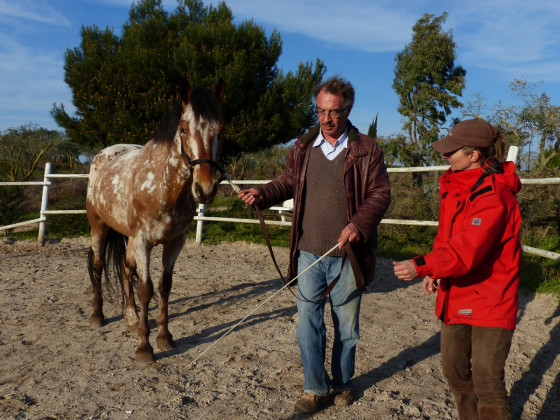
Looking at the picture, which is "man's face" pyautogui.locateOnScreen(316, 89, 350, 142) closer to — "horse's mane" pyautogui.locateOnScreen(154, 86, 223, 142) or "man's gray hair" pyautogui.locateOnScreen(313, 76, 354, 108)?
"man's gray hair" pyautogui.locateOnScreen(313, 76, 354, 108)

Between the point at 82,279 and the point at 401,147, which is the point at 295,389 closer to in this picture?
the point at 82,279

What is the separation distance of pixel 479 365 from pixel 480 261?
46cm

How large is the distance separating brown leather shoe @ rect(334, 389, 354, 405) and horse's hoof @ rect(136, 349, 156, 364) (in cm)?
147

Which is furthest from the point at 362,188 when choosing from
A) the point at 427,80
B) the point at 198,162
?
the point at 427,80

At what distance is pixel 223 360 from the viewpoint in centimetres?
339

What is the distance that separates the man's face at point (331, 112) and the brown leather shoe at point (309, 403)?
4.98 feet

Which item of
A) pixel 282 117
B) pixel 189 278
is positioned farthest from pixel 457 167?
pixel 282 117

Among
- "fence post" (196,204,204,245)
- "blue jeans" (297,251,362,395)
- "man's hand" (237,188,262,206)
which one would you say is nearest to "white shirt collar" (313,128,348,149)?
"man's hand" (237,188,262,206)

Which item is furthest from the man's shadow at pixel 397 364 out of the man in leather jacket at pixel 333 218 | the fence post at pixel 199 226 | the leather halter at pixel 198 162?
the fence post at pixel 199 226

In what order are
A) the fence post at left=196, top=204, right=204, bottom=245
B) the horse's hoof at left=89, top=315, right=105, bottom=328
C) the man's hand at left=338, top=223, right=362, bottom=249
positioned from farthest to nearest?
the fence post at left=196, top=204, right=204, bottom=245
the horse's hoof at left=89, top=315, right=105, bottom=328
the man's hand at left=338, top=223, right=362, bottom=249

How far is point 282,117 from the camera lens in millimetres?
14602

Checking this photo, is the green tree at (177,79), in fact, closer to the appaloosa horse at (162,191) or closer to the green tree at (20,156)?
the green tree at (20,156)

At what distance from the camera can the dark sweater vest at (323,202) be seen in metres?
2.50

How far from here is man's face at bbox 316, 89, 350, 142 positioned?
241cm
